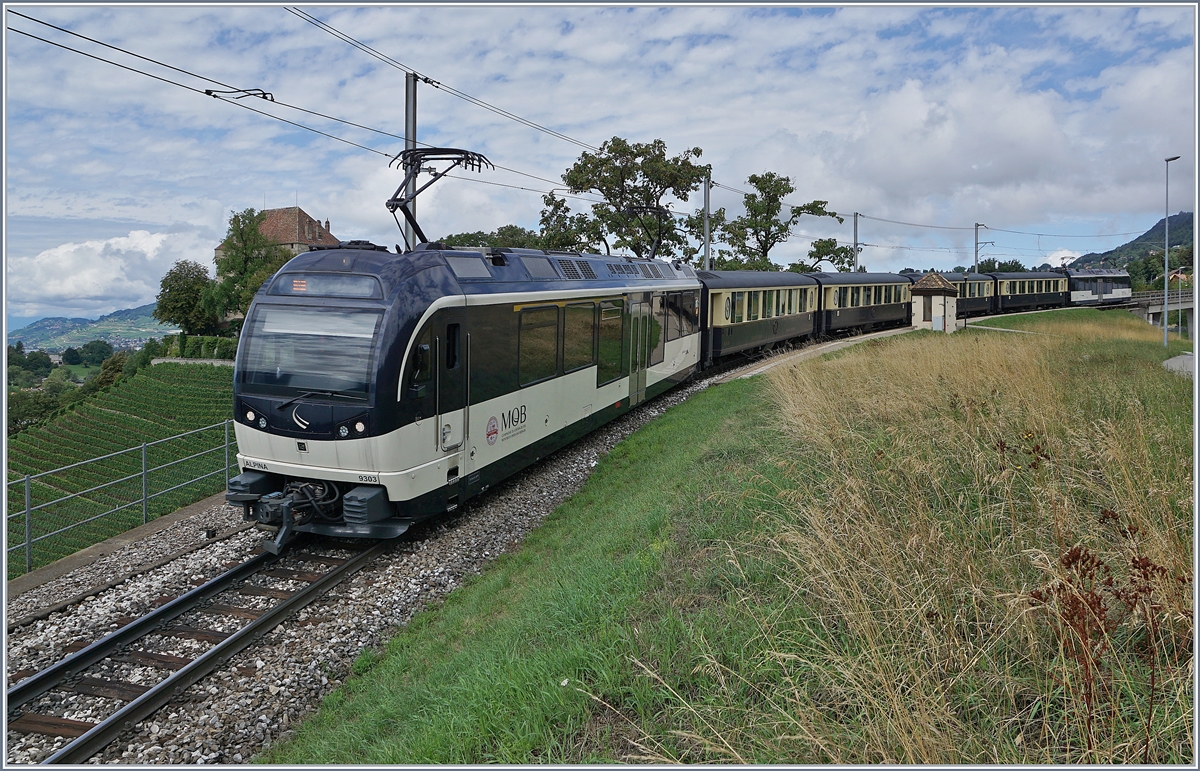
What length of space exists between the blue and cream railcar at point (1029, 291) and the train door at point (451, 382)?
43099mm

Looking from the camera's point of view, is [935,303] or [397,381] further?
[935,303]

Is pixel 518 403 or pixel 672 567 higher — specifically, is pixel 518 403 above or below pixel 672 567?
above

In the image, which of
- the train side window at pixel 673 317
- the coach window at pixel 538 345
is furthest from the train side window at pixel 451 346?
the train side window at pixel 673 317

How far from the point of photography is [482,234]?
8062cm

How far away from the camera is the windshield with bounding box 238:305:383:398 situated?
7879mm

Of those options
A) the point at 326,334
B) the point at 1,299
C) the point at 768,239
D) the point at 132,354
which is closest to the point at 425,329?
the point at 326,334

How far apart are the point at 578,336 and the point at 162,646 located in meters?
7.25

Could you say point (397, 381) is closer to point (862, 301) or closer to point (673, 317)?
point (673, 317)

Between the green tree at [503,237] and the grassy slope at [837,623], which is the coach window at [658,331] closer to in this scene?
the grassy slope at [837,623]

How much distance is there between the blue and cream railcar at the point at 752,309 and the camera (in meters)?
21.1

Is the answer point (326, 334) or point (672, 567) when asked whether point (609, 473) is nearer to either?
point (326, 334)

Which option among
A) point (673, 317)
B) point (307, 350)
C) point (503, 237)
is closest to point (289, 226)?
point (503, 237)

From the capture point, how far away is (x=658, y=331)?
16453 millimetres

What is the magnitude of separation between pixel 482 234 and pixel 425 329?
74.8 metres
